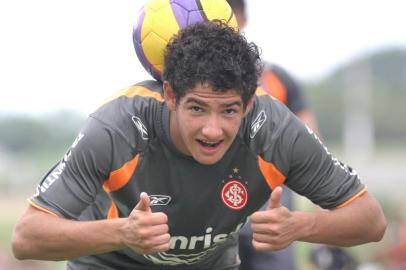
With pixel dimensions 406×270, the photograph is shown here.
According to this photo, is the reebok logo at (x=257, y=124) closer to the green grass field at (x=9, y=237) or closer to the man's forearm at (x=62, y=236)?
the man's forearm at (x=62, y=236)

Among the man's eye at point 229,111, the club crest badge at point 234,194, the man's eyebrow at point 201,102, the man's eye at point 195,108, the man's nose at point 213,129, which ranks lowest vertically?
the club crest badge at point 234,194

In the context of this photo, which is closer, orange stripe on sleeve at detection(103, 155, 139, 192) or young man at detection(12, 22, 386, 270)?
young man at detection(12, 22, 386, 270)

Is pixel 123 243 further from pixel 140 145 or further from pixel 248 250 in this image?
pixel 248 250

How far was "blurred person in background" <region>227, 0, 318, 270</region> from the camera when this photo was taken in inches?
350

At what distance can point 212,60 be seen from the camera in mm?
6297

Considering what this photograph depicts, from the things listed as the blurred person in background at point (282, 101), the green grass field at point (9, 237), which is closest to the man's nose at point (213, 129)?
the blurred person in background at point (282, 101)

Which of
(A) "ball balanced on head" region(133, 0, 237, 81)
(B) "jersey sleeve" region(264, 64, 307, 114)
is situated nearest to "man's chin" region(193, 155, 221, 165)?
(A) "ball balanced on head" region(133, 0, 237, 81)

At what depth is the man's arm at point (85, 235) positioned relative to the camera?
5.97 meters

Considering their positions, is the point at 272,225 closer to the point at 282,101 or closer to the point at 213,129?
the point at 213,129

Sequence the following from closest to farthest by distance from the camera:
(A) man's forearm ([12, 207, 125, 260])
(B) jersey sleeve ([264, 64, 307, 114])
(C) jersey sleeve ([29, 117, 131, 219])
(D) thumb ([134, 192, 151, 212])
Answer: (D) thumb ([134, 192, 151, 212]) → (A) man's forearm ([12, 207, 125, 260]) → (C) jersey sleeve ([29, 117, 131, 219]) → (B) jersey sleeve ([264, 64, 307, 114])

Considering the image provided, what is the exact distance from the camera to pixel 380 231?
274 inches

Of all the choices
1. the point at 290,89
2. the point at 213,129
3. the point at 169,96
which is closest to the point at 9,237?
the point at 290,89

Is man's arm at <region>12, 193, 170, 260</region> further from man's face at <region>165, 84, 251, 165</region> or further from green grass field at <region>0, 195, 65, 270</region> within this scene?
green grass field at <region>0, 195, 65, 270</region>

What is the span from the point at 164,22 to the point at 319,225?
5.39ft
